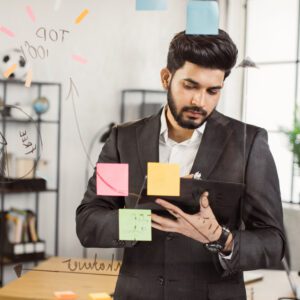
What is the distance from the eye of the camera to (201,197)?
3.46 feet

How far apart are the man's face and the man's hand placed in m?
0.19

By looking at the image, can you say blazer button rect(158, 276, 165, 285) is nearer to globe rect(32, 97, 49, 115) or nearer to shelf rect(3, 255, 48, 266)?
shelf rect(3, 255, 48, 266)

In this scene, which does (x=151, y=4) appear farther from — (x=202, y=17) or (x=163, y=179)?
(x=163, y=179)

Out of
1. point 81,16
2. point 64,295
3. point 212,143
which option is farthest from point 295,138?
point 64,295

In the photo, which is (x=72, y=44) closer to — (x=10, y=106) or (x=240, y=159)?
(x=10, y=106)

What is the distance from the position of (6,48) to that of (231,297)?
0.85 metres

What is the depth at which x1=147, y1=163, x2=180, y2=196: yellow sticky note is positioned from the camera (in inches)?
42.8

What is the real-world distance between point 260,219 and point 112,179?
36 centimetres

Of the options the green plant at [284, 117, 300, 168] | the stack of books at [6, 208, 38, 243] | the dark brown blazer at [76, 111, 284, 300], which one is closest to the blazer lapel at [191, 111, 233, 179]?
the dark brown blazer at [76, 111, 284, 300]

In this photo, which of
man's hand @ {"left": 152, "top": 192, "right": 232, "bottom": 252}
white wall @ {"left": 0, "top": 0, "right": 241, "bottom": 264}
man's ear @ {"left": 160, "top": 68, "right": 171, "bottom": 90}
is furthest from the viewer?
white wall @ {"left": 0, "top": 0, "right": 241, "bottom": 264}

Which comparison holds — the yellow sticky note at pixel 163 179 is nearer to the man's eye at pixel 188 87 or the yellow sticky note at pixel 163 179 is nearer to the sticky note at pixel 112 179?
the sticky note at pixel 112 179

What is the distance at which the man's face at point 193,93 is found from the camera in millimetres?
1103

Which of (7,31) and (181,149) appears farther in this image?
(7,31)

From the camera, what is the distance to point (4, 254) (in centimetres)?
145
